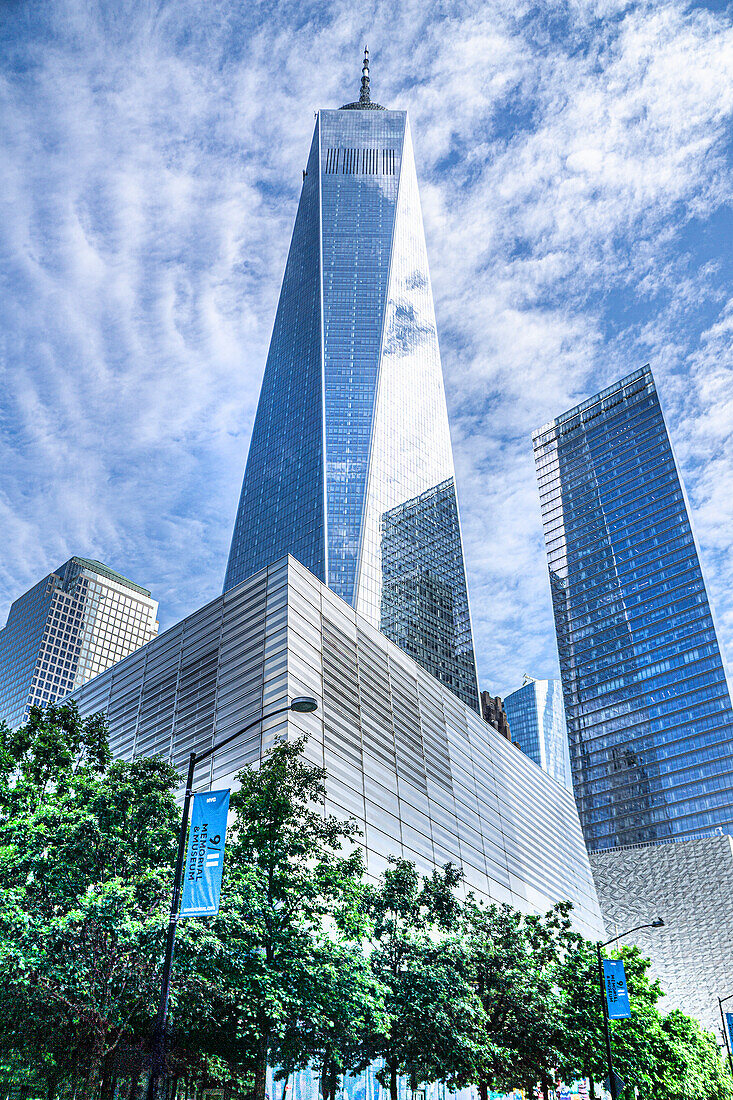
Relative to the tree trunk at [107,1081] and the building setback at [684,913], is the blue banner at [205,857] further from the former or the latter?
the building setback at [684,913]

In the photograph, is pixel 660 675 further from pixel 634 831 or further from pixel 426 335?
pixel 426 335

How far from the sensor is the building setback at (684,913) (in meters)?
138

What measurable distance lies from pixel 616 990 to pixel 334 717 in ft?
70.6

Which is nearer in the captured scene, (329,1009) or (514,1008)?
(329,1009)

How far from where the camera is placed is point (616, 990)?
1379 inches

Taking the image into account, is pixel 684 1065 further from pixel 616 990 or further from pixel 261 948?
pixel 261 948

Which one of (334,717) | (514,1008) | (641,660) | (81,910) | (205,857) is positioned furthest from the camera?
(641,660)

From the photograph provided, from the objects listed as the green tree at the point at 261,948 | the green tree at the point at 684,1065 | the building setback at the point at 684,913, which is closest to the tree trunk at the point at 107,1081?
the green tree at the point at 261,948

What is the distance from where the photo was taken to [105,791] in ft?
91.9

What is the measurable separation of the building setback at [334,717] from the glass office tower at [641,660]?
92.8 metres

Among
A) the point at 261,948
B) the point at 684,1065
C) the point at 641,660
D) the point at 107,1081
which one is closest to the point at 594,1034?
the point at 684,1065

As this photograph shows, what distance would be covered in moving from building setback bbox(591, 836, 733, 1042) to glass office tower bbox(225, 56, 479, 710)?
4478 cm

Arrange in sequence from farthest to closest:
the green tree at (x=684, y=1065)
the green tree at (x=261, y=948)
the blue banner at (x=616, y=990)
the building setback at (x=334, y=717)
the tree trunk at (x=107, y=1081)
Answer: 1. the green tree at (x=684, y=1065)
2. the building setback at (x=334, y=717)
3. the blue banner at (x=616, y=990)
4. the tree trunk at (x=107, y=1081)
5. the green tree at (x=261, y=948)

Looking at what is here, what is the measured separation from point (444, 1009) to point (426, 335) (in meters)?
171
